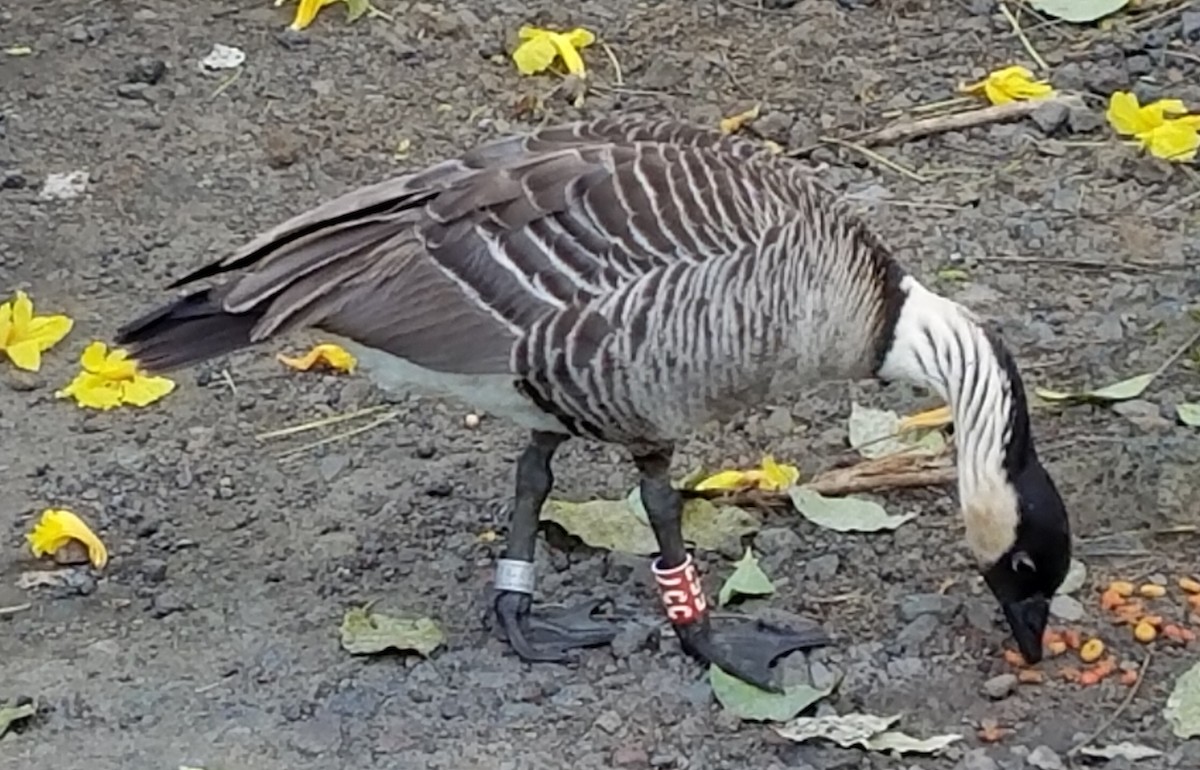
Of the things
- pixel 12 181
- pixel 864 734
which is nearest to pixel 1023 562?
pixel 864 734

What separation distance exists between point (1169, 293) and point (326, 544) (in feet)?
7.36

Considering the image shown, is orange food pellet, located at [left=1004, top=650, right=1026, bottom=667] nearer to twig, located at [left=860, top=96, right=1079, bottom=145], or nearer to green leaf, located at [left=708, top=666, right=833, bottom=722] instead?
green leaf, located at [left=708, top=666, right=833, bottom=722]

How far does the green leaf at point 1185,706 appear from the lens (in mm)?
4582

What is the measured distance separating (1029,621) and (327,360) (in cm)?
210

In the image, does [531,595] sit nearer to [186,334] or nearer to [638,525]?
[638,525]

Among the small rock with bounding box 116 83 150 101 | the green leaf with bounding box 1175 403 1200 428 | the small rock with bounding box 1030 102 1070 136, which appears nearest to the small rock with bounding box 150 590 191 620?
the green leaf with bounding box 1175 403 1200 428

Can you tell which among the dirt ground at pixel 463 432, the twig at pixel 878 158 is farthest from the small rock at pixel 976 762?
the twig at pixel 878 158

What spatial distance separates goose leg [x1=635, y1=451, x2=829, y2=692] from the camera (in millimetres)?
4871

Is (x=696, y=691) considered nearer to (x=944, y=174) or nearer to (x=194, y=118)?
(x=944, y=174)

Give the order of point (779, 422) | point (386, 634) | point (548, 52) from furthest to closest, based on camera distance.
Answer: point (548, 52), point (779, 422), point (386, 634)

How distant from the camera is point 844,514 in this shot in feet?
17.4

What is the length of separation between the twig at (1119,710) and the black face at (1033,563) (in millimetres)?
197

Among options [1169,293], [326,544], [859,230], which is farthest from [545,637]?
[1169,293]

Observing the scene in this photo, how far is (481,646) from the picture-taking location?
5.03m
